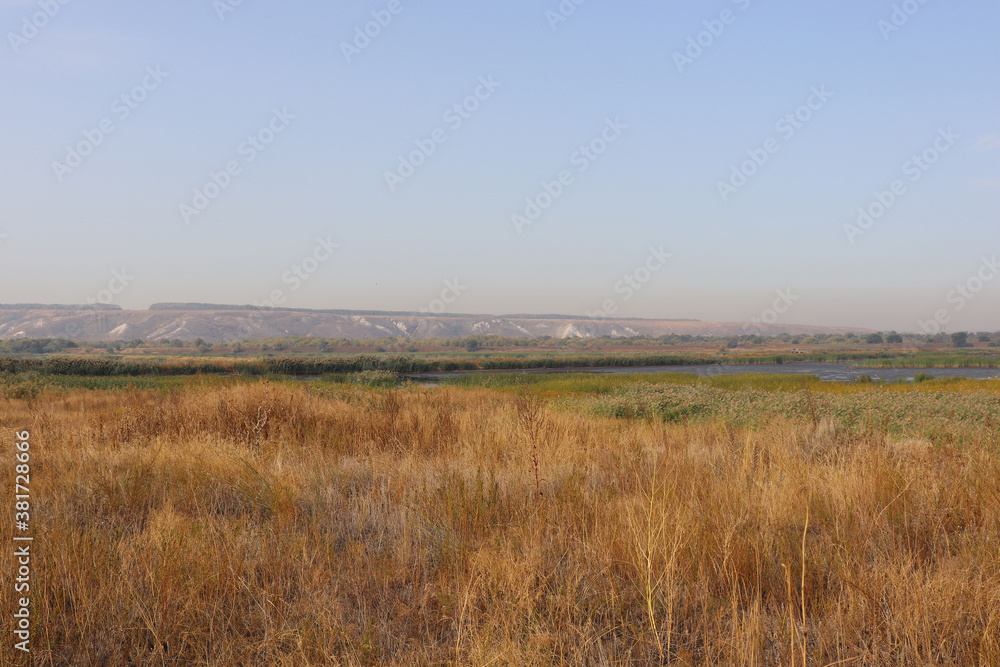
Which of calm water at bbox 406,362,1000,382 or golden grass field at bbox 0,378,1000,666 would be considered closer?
golden grass field at bbox 0,378,1000,666

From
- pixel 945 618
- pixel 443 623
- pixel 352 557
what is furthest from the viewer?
pixel 352 557

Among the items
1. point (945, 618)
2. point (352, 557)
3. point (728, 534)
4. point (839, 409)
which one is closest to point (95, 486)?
point (352, 557)

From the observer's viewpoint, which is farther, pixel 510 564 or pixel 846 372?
pixel 846 372

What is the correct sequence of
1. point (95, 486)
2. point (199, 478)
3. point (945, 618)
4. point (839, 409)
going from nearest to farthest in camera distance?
1. point (945, 618)
2. point (95, 486)
3. point (199, 478)
4. point (839, 409)

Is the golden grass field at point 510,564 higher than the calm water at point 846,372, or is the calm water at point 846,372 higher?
the golden grass field at point 510,564

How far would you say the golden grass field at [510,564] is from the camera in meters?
2.57

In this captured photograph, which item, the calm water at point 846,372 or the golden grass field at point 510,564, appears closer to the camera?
the golden grass field at point 510,564

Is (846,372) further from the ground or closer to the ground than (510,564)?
closer to the ground

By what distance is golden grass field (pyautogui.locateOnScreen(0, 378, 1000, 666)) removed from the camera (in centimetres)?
257

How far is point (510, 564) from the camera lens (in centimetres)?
305

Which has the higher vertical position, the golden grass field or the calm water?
the golden grass field

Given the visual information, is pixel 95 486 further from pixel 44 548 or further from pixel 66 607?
pixel 66 607

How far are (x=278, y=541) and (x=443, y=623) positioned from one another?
1361mm

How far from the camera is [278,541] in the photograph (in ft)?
11.9
